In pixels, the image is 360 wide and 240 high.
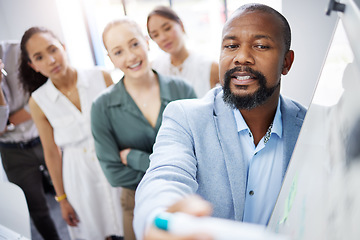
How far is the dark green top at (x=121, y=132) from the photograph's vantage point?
106 cm

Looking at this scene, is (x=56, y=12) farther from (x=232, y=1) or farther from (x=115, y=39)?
(x=232, y=1)

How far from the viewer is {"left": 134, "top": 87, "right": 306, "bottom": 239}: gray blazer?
653mm

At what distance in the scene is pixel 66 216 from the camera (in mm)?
1354

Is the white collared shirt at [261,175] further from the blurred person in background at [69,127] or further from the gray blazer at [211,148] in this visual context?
the blurred person in background at [69,127]

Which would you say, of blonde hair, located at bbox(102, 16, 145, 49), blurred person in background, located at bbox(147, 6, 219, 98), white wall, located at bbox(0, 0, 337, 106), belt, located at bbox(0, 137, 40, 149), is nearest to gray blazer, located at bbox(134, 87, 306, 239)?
white wall, located at bbox(0, 0, 337, 106)

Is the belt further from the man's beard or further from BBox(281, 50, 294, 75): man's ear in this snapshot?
BBox(281, 50, 294, 75): man's ear

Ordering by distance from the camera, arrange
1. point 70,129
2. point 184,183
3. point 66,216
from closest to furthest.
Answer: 1. point 184,183
2. point 70,129
3. point 66,216

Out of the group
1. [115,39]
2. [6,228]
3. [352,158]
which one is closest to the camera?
[352,158]

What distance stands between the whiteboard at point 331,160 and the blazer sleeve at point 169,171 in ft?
0.62

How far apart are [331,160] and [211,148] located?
367mm

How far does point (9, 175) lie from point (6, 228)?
0.51 meters

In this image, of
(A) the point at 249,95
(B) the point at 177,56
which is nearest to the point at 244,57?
(A) the point at 249,95

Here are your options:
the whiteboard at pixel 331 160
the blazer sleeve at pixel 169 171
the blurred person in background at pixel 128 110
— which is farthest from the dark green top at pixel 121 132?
the whiteboard at pixel 331 160

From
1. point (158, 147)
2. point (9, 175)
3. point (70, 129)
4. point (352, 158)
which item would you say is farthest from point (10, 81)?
point (352, 158)
